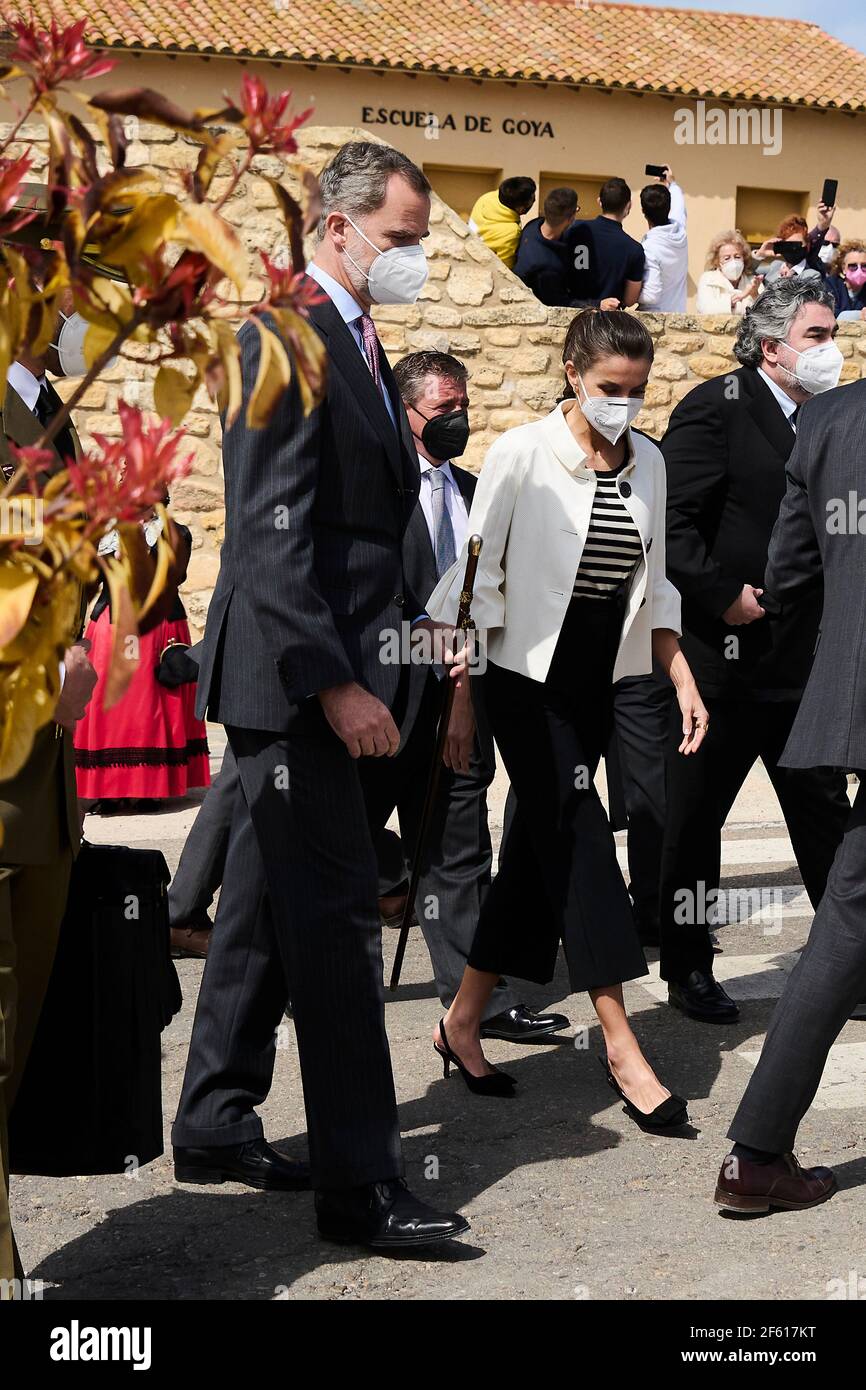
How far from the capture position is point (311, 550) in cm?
338

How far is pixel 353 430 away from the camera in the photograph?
350cm

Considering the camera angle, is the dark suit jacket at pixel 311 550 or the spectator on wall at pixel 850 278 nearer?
the dark suit jacket at pixel 311 550

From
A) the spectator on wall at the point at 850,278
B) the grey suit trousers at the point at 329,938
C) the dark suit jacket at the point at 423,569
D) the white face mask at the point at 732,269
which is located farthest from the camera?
the spectator on wall at the point at 850,278

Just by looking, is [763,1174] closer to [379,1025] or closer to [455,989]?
[379,1025]

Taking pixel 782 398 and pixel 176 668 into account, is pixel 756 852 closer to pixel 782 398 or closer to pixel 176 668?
pixel 176 668

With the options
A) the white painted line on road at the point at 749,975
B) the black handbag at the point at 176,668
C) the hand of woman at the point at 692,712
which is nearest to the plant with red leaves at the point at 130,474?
the hand of woman at the point at 692,712

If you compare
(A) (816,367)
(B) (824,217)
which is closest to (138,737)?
(A) (816,367)

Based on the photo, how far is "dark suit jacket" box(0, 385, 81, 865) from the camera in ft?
9.98

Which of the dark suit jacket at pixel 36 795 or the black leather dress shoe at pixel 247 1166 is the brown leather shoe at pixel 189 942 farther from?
the dark suit jacket at pixel 36 795

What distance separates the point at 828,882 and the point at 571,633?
109 cm

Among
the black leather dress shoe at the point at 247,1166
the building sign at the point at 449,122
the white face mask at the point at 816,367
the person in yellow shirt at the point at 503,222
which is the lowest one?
the black leather dress shoe at the point at 247,1166

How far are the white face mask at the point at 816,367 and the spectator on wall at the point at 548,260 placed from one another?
8.69m

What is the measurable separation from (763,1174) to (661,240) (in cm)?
1224

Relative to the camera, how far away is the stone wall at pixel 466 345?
1297 cm
